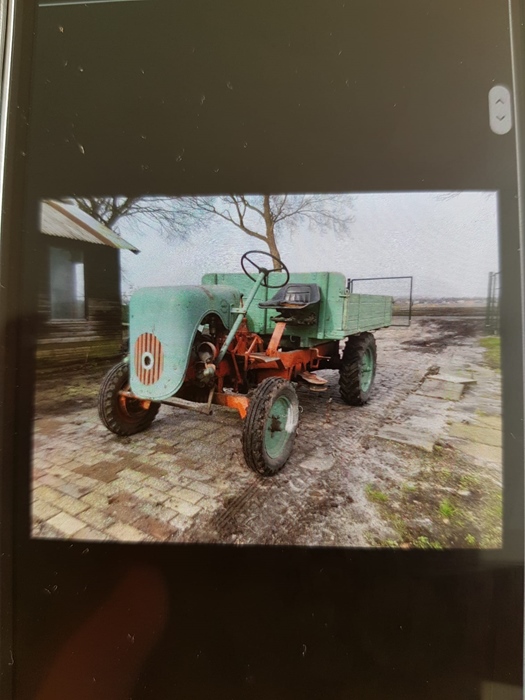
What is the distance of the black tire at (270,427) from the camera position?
3.74 ft

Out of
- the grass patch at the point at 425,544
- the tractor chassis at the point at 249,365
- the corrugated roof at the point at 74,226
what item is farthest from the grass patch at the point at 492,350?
the corrugated roof at the point at 74,226

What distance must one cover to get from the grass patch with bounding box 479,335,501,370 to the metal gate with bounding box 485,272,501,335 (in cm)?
2

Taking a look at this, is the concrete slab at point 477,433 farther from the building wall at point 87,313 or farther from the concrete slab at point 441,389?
the building wall at point 87,313

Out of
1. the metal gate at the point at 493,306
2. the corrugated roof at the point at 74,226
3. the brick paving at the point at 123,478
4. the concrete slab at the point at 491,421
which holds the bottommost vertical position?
the brick paving at the point at 123,478

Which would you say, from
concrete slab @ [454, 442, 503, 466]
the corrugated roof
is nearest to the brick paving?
the corrugated roof

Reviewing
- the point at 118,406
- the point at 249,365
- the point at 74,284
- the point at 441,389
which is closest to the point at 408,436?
the point at 441,389

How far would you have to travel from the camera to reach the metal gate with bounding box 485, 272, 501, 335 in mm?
634

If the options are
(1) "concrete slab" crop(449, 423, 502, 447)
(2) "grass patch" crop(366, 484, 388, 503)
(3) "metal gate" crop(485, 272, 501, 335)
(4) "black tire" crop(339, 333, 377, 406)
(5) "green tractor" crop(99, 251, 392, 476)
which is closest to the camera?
(3) "metal gate" crop(485, 272, 501, 335)

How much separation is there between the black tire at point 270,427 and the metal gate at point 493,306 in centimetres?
82

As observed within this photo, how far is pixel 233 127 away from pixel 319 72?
285 millimetres

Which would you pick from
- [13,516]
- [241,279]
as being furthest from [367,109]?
[13,516]

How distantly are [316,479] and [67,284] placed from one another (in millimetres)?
1257

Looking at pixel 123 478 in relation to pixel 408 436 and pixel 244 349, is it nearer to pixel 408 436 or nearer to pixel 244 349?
pixel 244 349

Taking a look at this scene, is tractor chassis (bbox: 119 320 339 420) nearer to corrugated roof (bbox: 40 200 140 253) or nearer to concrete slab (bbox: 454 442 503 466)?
corrugated roof (bbox: 40 200 140 253)
